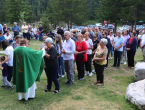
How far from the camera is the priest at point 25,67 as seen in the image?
4285mm

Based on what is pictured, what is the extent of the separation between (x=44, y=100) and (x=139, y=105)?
2714mm

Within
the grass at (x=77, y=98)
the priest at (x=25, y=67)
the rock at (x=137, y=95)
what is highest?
the priest at (x=25, y=67)

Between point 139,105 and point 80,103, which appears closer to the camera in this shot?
point 139,105

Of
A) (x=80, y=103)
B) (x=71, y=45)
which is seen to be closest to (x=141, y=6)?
(x=71, y=45)

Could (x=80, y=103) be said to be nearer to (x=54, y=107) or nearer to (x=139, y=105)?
(x=54, y=107)

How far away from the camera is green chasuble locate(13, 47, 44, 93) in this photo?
4.28 m

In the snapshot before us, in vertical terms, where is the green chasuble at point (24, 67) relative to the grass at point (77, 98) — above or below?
above

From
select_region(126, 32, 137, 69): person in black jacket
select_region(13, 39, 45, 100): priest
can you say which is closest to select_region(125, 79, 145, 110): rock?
select_region(13, 39, 45, 100): priest

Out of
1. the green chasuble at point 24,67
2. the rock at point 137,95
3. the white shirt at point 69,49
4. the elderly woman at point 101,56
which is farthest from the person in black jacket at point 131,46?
the green chasuble at point 24,67

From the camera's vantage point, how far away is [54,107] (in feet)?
14.1

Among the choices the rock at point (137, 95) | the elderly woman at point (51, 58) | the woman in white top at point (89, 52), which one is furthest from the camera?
the woman in white top at point (89, 52)

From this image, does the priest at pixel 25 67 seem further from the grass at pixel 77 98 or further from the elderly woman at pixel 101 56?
the elderly woman at pixel 101 56

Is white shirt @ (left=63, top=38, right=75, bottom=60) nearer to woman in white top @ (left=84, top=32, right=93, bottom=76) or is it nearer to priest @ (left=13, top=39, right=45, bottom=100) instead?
priest @ (left=13, top=39, right=45, bottom=100)

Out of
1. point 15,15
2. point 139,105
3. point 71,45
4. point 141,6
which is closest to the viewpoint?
point 139,105
